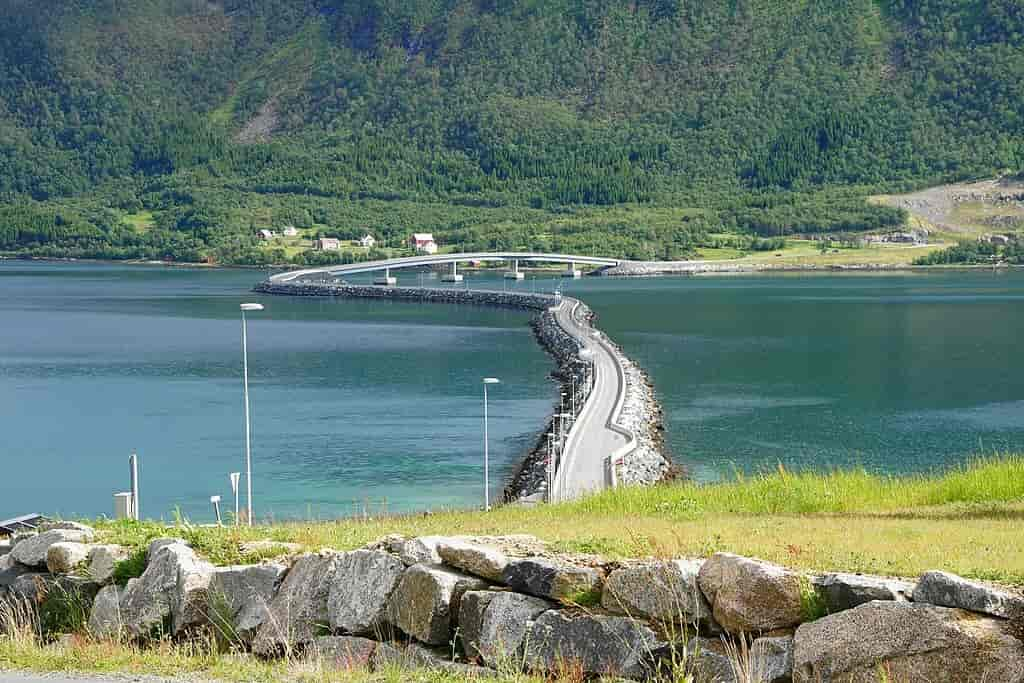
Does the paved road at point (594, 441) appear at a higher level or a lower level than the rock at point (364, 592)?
lower

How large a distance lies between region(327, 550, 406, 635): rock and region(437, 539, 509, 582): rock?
388mm

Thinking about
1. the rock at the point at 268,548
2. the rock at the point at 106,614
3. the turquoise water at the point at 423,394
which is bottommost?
the turquoise water at the point at 423,394

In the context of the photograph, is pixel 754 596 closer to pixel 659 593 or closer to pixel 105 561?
pixel 659 593

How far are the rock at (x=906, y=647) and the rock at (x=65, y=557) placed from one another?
6777mm

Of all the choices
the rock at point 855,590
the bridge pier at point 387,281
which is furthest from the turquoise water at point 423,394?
the bridge pier at point 387,281

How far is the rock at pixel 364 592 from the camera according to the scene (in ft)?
37.6

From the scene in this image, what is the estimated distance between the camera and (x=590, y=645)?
10.5 meters

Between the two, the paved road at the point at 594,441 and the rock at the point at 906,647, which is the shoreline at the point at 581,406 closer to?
the paved road at the point at 594,441

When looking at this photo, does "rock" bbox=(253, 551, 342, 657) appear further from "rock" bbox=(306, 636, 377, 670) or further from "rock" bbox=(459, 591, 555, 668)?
"rock" bbox=(459, 591, 555, 668)

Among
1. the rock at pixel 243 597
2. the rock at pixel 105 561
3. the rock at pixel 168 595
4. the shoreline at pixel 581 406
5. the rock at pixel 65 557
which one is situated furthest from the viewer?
the shoreline at pixel 581 406

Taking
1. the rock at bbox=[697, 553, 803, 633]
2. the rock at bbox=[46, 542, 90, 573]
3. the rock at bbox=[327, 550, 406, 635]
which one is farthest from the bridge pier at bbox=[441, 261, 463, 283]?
the rock at bbox=[697, 553, 803, 633]

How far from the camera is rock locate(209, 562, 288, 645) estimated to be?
11953 mm

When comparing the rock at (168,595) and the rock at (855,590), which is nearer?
the rock at (855,590)

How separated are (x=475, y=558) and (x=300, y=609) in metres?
1.56
